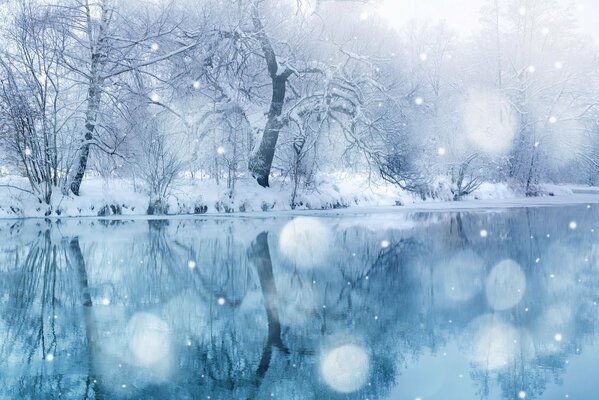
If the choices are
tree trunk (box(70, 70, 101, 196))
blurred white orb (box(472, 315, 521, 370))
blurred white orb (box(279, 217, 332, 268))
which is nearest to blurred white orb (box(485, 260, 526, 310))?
blurred white orb (box(472, 315, 521, 370))

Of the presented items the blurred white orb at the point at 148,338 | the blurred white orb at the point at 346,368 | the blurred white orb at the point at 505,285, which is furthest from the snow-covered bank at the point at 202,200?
the blurred white orb at the point at 346,368

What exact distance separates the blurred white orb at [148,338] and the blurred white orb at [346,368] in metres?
1.42

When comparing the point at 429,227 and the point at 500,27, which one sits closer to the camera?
the point at 429,227

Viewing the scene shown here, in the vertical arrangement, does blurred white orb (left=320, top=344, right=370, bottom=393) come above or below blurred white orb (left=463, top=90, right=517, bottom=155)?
below

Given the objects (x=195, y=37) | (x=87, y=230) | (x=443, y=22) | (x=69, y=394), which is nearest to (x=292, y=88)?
(x=195, y=37)

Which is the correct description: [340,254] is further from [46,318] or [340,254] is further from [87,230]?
[87,230]

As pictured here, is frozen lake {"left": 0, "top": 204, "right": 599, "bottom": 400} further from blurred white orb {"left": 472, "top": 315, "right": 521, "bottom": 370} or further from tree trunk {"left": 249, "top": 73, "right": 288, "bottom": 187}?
tree trunk {"left": 249, "top": 73, "right": 288, "bottom": 187}

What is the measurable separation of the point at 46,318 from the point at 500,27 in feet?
126

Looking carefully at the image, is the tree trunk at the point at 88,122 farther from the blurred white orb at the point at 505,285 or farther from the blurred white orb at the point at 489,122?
the blurred white orb at the point at 489,122

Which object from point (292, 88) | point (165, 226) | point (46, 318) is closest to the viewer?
point (46, 318)

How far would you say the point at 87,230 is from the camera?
1716cm

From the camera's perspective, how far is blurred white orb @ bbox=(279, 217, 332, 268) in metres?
11.6

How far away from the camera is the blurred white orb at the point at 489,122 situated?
35.9 metres

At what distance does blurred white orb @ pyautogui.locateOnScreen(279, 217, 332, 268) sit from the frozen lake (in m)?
0.12
